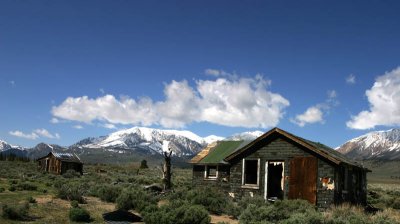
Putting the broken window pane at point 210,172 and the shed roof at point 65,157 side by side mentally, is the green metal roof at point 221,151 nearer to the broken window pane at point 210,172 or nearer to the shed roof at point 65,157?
the broken window pane at point 210,172

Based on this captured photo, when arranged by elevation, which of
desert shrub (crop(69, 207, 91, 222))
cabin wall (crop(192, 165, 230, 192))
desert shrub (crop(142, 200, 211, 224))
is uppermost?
cabin wall (crop(192, 165, 230, 192))

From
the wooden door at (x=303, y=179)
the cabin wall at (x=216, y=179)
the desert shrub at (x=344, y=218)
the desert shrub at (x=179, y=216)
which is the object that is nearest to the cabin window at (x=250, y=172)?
the cabin wall at (x=216, y=179)

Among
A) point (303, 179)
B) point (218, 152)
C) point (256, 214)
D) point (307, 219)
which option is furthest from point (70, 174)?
point (307, 219)

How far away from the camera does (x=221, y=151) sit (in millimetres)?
32719

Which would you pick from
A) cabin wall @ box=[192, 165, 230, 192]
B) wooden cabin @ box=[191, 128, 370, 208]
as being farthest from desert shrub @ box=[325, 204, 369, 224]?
cabin wall @ box=[192, 165, 230, 192]

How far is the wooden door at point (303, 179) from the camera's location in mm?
23188

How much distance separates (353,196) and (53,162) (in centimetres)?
4065

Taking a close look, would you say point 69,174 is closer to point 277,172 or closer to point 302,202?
point 277,172

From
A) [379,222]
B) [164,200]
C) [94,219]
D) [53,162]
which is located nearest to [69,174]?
[53,162]

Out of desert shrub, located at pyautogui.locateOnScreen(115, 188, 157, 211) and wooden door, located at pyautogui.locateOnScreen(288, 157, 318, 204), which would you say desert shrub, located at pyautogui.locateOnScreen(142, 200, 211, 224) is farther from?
Result: wooden door, located at pyautogui.locateOnScreen(288, 157, 318, 204)

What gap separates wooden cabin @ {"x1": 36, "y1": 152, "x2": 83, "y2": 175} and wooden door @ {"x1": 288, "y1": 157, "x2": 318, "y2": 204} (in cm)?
3771

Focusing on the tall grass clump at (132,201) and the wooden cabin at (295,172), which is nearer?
the tall grass clump at (132,201)

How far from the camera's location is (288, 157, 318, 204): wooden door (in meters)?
23.2

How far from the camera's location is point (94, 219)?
54.2 feet
